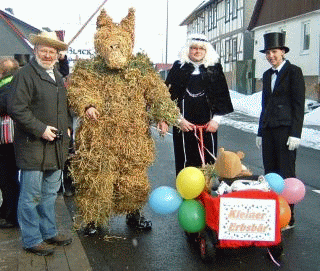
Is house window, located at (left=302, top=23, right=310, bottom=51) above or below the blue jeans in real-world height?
above

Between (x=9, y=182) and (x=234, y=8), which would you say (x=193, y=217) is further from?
(x=234, y=8)

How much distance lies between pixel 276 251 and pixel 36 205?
2.15 meters

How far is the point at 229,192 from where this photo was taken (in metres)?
4.08

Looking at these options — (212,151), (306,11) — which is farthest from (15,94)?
(306,11)

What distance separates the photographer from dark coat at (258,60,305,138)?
16.6 feet

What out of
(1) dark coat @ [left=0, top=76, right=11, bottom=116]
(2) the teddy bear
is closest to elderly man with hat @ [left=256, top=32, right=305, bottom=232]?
(2) the teddy bear

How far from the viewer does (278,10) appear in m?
26.9

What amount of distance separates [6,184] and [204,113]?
222cm

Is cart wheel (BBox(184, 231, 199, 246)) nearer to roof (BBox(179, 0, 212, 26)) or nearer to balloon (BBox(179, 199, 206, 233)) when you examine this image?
balloon (BBox(179, 199, 206, 233))

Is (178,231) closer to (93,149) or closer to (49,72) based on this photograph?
(93,149)

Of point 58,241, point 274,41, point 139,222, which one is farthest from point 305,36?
point 58,241

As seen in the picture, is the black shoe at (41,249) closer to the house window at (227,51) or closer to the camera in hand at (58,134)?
the camera in hand at (58,134)

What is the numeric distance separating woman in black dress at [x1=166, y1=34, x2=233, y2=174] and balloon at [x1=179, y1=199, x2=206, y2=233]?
2.85ft

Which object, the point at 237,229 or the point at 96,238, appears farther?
the point at 96,238
